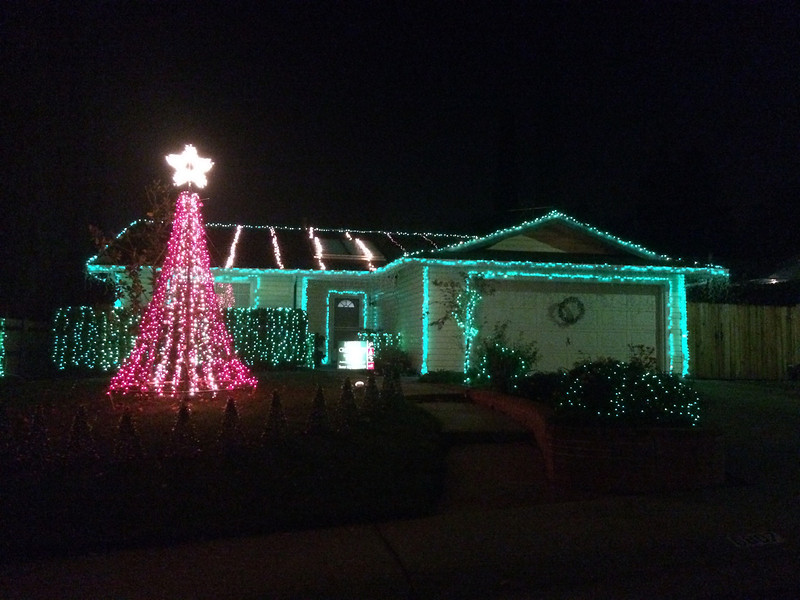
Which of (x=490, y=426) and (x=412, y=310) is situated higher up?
(x=412, y=310)

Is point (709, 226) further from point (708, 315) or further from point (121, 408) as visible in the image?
point (121, 408)

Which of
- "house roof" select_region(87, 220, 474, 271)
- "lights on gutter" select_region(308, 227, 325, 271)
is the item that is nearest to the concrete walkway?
"house roof" select_region(87, 220, 474, 271)

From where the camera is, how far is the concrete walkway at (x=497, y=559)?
221 inches

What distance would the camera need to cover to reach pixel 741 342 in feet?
61.3

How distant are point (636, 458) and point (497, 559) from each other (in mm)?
2693

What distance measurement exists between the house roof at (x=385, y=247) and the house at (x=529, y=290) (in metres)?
0.04

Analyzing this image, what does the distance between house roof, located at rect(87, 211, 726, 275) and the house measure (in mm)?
38

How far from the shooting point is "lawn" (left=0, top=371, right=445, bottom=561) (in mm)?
6441

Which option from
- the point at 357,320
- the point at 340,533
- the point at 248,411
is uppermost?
the point at 357,320

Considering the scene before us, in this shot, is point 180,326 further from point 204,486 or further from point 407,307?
point 407,307

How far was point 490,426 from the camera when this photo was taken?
32.6 feet

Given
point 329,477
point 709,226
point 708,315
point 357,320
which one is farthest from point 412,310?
point 709,226

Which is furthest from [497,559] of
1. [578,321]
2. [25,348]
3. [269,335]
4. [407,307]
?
[25,348]

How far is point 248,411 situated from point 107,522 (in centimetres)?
394
